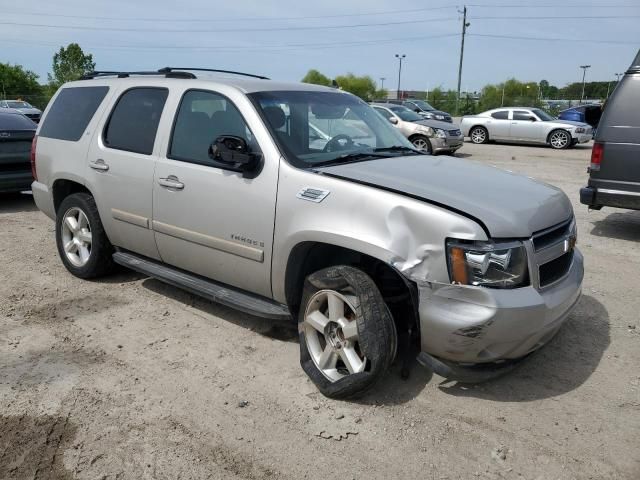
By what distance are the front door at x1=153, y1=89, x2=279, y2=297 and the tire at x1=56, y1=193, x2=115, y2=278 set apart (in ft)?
3.04

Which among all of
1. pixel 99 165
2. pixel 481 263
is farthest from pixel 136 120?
pixel 481 263

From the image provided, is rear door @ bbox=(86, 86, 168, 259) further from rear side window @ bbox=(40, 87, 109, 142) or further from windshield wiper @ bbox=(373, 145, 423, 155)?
windshield wiper @ bbox=(373, 145, 423, 155)

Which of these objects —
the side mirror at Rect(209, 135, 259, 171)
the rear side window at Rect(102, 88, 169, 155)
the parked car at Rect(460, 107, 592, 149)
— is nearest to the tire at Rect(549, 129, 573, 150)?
the parked car at Rect(460, 107, 592, 149)

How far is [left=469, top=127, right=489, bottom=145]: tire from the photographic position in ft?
70.8

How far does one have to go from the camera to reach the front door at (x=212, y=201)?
3703 mm

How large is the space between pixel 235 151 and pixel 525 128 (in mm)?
18901

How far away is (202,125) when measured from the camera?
4.21 metres

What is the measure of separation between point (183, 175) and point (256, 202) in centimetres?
76

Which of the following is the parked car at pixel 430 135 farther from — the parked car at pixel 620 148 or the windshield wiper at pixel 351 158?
the windshield wiper at pixel 351 158

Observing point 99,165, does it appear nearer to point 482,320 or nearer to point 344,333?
point 344,333

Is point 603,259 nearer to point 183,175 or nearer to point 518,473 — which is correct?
point 518,473

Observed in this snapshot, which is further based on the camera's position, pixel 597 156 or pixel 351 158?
pixel 597 156

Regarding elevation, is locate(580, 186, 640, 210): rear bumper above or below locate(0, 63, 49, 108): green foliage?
below

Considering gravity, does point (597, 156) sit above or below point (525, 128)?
below
